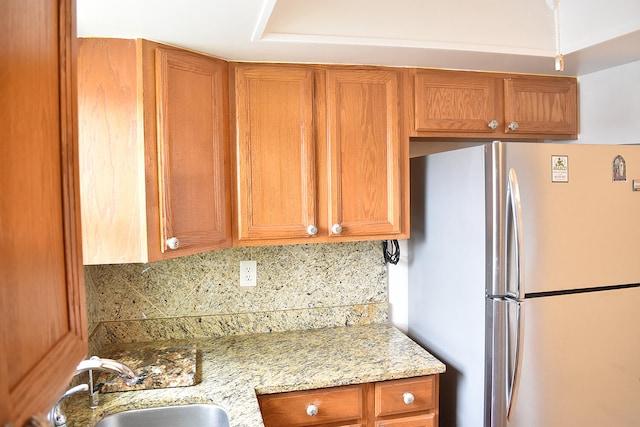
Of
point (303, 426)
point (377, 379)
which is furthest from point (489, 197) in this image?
point (303, 426)

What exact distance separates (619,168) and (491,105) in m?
0.58

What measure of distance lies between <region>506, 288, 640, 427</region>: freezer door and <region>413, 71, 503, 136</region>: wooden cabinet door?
0.82 meters

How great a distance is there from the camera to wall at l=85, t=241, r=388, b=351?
1985mm

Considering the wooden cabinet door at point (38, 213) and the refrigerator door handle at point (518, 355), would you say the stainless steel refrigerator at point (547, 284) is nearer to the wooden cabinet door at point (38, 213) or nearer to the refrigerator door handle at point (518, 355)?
the refrigerator door handle at point (518, 355)

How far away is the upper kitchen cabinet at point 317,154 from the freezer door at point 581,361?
68cm

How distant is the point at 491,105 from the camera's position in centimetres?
202

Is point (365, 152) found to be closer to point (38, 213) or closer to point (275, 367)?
point (275, 367)

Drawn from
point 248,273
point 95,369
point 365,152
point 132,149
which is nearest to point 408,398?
point 248,273

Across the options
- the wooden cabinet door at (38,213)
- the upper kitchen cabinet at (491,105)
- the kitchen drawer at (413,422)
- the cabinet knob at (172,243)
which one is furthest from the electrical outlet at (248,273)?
the wooden cabinet door at (38,213)

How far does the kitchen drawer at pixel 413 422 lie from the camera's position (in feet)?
5.73

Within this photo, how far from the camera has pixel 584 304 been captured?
165 cm

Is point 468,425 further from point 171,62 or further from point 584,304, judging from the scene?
point 171,62

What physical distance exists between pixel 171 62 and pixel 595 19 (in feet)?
5.19

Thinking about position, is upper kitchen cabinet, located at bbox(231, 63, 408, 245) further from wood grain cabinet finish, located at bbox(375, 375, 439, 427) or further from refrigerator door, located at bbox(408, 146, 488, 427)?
wood grain cabinet finish, located at bbox(375, 375, 439, 427)
